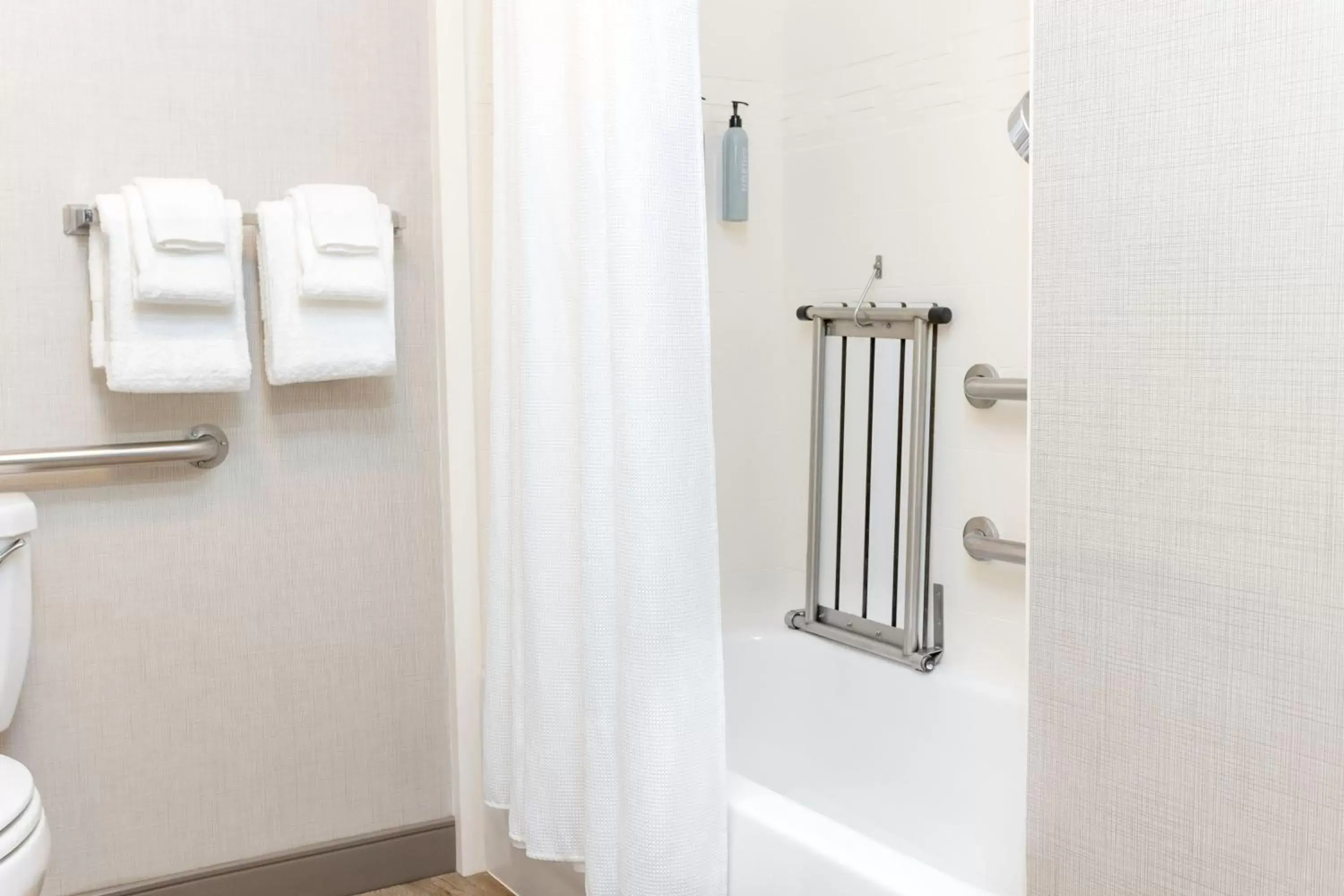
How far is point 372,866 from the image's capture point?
230 centimetres

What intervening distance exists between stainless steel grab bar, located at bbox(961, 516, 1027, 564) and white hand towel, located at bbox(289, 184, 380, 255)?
1.17 m

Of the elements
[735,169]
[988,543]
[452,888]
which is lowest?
[452,888]

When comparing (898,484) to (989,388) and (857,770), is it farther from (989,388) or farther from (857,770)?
(857,770)

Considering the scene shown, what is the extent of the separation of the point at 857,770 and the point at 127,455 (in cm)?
144

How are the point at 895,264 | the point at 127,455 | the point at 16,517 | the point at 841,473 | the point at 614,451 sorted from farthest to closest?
the point at 841,473, the point at 895,264, the point at 127,455, the point at 16,517, the point at 614,451

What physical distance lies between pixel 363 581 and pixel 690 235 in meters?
1.06

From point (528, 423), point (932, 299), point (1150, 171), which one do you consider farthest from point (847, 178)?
point (1150, 171)

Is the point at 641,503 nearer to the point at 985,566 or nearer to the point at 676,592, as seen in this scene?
the point at 676,592

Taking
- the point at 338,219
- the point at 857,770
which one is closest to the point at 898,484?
the point at 857,770

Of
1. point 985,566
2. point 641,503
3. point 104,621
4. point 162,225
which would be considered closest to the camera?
point 641,503

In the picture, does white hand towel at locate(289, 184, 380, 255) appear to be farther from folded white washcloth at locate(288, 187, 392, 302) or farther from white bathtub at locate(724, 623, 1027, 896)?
white bathtub at locate(724, 623, 1027, 896)

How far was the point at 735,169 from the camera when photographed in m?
2.50

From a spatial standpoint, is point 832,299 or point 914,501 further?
point 832,299

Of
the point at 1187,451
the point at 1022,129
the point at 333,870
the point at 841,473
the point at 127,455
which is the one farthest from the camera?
the point at 841,473
